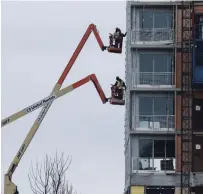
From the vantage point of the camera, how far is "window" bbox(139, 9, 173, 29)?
74.1 metres

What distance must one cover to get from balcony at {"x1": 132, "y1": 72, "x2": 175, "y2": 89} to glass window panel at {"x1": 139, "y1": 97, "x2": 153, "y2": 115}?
924mm

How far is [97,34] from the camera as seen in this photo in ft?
206

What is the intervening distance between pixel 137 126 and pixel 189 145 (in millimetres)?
3911

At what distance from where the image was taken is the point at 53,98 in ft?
199

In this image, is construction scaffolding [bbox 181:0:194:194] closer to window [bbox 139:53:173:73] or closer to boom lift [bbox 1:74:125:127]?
window [bbox 139:53:173:73]

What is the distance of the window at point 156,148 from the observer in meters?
72.6

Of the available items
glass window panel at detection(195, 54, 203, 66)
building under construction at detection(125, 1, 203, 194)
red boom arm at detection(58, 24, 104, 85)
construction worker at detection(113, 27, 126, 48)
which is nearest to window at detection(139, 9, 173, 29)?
building under construction at detection(125, 1, 203, 194)

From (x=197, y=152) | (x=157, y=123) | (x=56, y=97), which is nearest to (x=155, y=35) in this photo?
(x=157, y=123)

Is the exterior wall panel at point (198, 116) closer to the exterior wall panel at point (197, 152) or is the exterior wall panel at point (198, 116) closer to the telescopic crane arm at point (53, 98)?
the exterior wall panel at point (197, 152)

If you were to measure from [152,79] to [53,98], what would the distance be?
14612 mm

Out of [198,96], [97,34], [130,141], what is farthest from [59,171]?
[97,34]

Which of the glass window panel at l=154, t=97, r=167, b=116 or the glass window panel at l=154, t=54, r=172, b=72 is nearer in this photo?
the glass window panel at l=154, t=97, r=167, b=116

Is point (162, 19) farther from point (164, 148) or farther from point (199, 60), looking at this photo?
point (164, 148)

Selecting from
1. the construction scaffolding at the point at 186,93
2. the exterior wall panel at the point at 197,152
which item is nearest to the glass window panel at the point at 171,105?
the construction scaffolding at the point at 186,93
